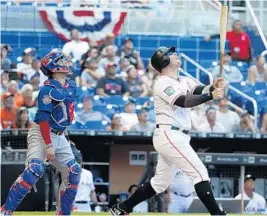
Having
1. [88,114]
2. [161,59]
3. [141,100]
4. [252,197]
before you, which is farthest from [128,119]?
[161,59]

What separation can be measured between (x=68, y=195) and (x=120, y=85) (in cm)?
692

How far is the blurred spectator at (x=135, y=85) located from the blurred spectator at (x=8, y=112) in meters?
2.24

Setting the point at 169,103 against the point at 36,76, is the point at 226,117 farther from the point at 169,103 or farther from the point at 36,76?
the point at 169,103

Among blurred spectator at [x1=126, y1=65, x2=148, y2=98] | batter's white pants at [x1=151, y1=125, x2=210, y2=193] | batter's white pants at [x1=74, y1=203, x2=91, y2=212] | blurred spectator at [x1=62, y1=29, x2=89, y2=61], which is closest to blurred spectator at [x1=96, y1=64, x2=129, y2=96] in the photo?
blurred spectator at [x1=126, y1=65, x2=148, y2=98]

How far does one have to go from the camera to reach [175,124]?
9.79 m

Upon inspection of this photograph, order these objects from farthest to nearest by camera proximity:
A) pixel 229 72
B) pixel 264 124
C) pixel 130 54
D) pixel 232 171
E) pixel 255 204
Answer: pixel 130 54 → pixel 229 72 → pixel 264 124 → pixel 232 171 → pixel 255 204

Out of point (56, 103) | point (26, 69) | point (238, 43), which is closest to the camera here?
point (56, 103)

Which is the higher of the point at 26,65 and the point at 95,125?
the point at 26,65

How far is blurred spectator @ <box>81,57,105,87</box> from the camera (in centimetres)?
1698

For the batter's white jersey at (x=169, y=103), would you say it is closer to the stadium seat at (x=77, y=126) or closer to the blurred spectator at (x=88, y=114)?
the stadium seat at (x=77, y=126)

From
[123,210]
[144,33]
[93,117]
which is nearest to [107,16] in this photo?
[144,33]

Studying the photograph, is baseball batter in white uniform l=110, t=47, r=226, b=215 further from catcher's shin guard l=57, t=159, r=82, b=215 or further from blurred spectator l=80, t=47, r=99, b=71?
blurred spectator l=80, t=47, r=99, b=71

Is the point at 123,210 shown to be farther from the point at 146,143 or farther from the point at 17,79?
the point at 17,79

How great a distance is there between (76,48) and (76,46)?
0.06 metres
